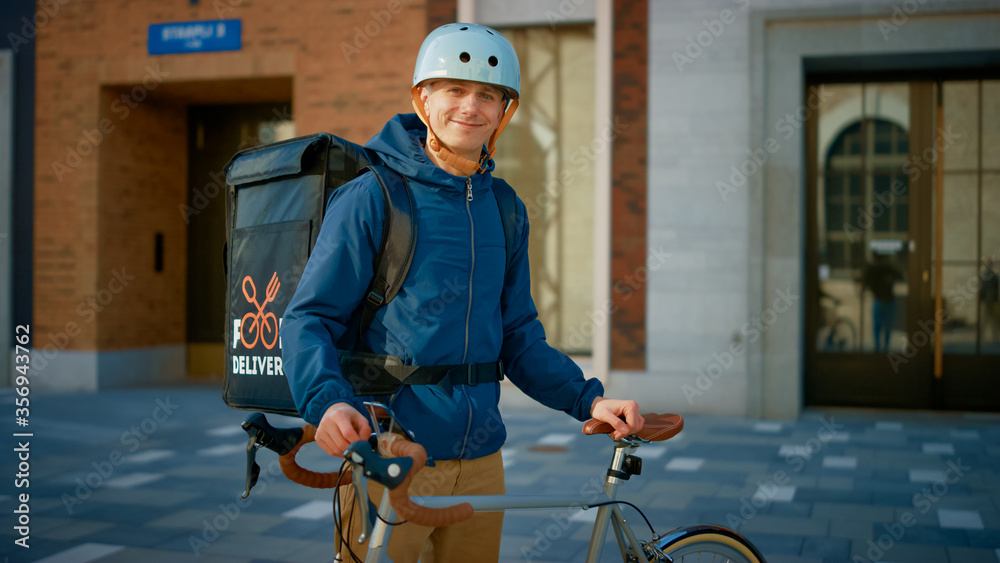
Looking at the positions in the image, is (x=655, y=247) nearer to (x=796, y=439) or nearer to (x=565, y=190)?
(x=565, y=190)

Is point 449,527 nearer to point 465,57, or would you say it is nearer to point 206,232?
point 465,57

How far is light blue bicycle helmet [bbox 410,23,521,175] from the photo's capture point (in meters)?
2.21

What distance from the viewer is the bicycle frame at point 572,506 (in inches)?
72.9

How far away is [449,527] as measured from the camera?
91.4 inches

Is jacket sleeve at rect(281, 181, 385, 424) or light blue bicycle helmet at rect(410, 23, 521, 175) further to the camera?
light blue bicycle helmet at rect(410, 23, 521, 175)

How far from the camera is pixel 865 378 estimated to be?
995cm

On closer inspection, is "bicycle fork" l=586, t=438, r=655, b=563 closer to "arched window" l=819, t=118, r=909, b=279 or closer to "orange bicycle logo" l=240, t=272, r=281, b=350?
"orange bicycle logo" l=240, t=272, r=281, b=350

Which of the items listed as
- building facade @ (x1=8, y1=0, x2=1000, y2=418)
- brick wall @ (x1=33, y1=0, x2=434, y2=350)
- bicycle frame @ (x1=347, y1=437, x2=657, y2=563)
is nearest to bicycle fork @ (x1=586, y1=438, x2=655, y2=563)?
bicycle frame @ (x1=347, y1=437, x2=657, y2=563)

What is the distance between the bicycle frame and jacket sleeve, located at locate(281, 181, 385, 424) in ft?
0.86

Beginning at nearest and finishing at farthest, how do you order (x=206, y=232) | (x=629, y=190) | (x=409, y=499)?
(x=409, y=499) → (x=629, y=190) → (x=206, y=232)

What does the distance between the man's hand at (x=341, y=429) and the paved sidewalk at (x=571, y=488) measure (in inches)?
121

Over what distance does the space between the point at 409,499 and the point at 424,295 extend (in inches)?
23.3

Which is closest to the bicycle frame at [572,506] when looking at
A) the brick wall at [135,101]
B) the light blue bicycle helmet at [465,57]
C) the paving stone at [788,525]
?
the light blue bicycle helmet at [465,57]

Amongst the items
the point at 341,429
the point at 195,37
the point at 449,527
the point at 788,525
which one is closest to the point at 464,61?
the point at 341,429
